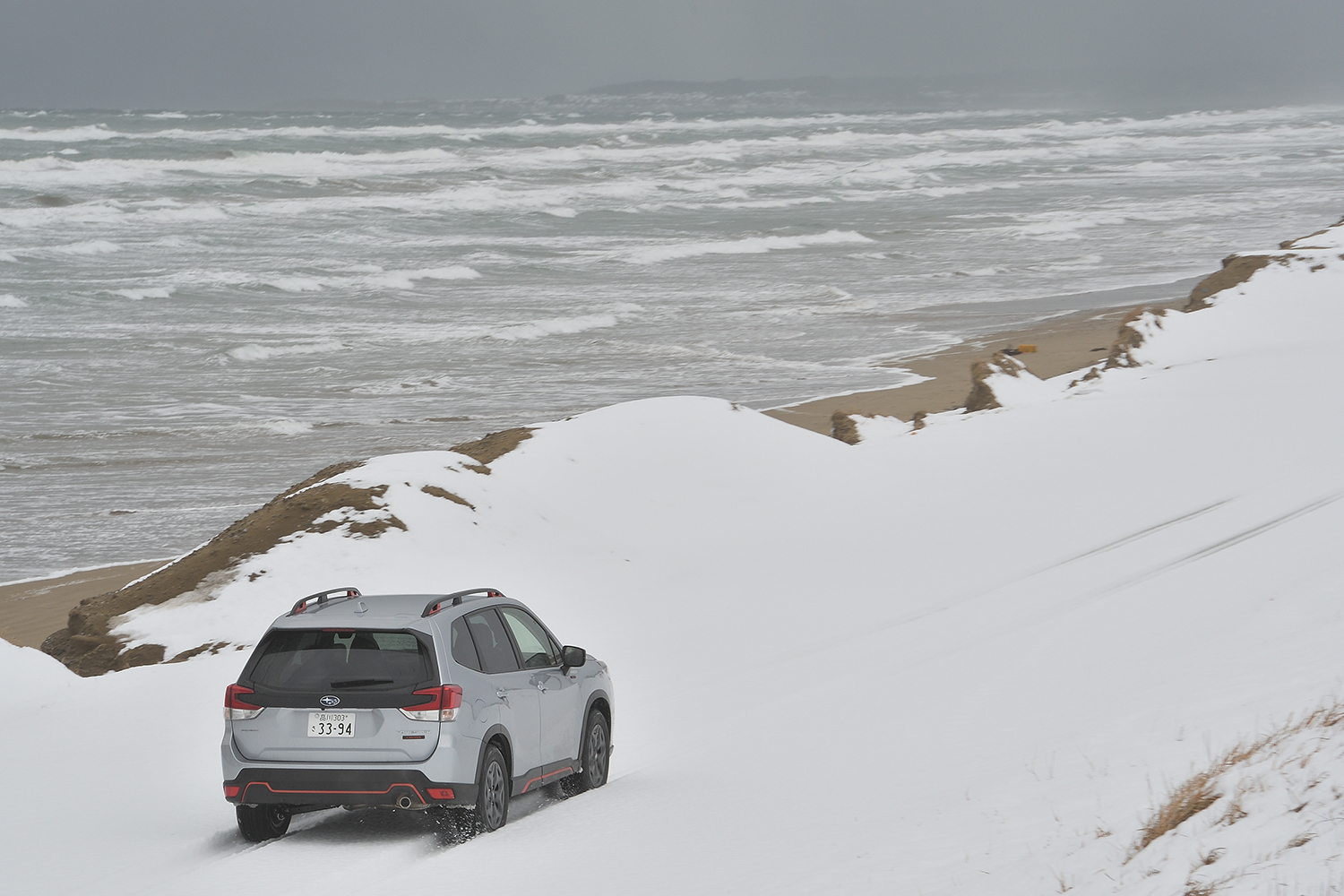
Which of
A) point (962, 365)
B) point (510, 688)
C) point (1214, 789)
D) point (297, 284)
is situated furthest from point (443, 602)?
point (297, 284)

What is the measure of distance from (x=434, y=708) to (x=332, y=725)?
475mm

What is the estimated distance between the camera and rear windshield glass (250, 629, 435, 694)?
647cm

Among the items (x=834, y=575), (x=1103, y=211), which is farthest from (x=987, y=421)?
(x=1103, y=211)

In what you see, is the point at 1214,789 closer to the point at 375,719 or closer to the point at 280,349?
the point at 375,719

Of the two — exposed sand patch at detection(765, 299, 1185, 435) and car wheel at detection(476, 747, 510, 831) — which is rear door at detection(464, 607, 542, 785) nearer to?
car wheel at detection(476, 747, 510, 831)

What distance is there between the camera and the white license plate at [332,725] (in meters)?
6.36

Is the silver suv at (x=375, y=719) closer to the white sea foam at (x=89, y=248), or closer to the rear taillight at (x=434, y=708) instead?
the rear taillight at (x=434, y=708)

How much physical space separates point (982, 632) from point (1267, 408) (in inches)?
339

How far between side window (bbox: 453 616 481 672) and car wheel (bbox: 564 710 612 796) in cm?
132

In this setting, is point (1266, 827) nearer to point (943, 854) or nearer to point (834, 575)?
point (943, 854)

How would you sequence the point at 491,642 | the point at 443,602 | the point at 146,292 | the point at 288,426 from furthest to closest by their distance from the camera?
the point at 146,292, the point at 288,426, the point at 491,642, the point at 443,602

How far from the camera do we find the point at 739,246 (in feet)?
150

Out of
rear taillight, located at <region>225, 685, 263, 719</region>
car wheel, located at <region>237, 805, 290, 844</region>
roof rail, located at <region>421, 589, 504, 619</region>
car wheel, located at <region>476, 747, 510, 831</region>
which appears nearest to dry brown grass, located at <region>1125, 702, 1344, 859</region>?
car wheel, located at <region>476, 747, 510, 831</region>

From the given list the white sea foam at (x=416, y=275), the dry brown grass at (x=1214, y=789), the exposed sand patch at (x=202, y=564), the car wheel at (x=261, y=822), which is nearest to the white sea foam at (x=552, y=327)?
the white sea foam at (x=416, y=275)
